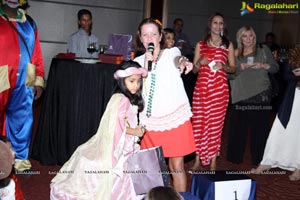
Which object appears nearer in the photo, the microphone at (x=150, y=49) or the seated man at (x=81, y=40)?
the microphone at (x=150, y=49)

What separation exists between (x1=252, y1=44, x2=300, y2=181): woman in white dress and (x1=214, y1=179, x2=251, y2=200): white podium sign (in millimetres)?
1303

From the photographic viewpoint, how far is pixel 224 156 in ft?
16.1

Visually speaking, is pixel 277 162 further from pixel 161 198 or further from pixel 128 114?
pixel 161 198

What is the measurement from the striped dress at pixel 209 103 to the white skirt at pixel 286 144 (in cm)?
52

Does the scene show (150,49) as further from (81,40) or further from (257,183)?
(81,40)

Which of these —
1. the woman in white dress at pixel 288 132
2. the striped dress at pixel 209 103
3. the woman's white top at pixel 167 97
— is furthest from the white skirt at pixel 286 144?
the woman's white top at pixel 167 97

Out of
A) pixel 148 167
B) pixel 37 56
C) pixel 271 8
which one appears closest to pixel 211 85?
pixel 148 167

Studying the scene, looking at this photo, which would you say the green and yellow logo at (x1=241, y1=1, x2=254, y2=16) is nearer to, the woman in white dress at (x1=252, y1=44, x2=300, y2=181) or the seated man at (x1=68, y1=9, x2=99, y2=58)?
the seated man at (x1=68, y1=9, x2=99, y2=58)

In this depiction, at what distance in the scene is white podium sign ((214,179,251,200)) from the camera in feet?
9.05

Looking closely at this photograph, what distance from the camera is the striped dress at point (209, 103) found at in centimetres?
395

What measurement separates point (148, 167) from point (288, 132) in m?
1.89

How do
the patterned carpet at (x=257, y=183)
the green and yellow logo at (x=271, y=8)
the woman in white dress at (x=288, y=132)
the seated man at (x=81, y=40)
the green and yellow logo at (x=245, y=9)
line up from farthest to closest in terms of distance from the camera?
1. the green and yellow logo at (x=245, y=9)
2. the green and yellow logo at (x=271, y=8)
3. the seated man at (x=81, y=40)
4. the woman in white dress at (x=288, y=132)
5. the patterned carpet at (x=257, y=183)

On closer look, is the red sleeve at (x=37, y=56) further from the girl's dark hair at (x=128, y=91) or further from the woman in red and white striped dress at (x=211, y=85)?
the woman in red and white striped dress at (x=211, y=85)

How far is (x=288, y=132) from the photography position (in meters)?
4.00
